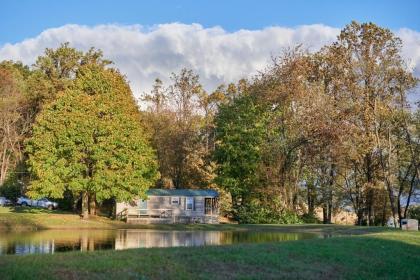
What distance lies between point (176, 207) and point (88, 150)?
13178mm

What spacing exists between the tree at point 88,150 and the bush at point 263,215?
1041 cm

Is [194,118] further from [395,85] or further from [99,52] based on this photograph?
[395,85]

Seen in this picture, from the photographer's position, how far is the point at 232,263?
15.2m

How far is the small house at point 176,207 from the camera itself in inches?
2175

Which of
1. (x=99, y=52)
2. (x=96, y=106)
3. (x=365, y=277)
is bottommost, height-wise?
(x=365, y=277)

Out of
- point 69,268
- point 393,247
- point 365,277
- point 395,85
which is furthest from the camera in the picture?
point 395,85

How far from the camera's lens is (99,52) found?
68938mm

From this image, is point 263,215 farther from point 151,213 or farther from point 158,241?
point 158,241

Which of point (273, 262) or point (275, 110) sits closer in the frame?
point (273, 262)

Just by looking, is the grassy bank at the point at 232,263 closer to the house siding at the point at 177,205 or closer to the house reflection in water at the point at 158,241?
the house reflection in water at the point at 158,241

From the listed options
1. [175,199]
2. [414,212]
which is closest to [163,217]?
[175,199]

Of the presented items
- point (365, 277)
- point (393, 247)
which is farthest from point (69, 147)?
point (365, 277)

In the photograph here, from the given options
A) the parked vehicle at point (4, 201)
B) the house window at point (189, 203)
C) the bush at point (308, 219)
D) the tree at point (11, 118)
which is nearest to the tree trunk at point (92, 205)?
the house window at point (189, 203)

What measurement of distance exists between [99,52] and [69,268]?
194ft
